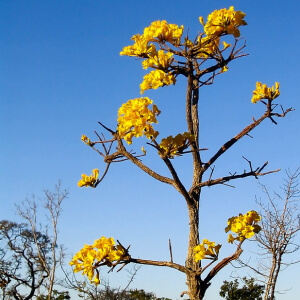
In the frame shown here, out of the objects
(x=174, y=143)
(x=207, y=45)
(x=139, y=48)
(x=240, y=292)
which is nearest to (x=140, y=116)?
(x=174, y=143)

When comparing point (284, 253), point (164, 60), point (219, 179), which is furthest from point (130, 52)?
point (284, 253)

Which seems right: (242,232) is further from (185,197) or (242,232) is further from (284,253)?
(284,253)

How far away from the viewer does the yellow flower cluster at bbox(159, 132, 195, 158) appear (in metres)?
2.43

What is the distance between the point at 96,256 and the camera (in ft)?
8.03

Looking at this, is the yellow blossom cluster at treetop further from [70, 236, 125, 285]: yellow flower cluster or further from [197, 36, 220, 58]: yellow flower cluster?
[70, 236, 125, 285]: yellow flower cluster

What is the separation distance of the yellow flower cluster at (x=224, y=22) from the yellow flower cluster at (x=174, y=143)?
2.09ft

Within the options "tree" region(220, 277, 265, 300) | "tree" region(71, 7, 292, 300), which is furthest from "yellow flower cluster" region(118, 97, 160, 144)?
"tree" region(220, 277, 265, 300)

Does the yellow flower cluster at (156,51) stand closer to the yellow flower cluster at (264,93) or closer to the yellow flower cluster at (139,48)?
the yellow flower cluster at (139,48)

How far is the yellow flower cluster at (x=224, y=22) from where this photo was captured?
2621 mm

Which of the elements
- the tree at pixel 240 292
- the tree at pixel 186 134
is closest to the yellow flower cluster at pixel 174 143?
the tree at pixel 186 134

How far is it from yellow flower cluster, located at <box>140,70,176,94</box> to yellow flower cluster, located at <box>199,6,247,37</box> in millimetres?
332

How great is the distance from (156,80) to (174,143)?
1.32 feet

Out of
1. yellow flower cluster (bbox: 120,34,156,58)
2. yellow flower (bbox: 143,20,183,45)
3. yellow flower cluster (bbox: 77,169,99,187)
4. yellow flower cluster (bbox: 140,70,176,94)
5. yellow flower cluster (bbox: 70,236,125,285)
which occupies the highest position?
yellow flower (bbox: 143,20,183,45)

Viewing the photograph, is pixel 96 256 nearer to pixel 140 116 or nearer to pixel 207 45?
pixel 140 116
